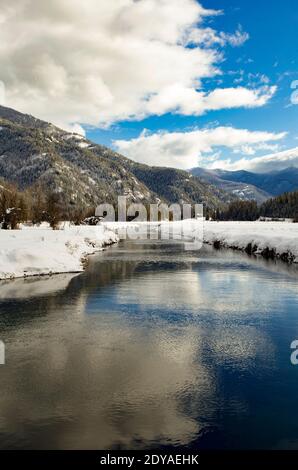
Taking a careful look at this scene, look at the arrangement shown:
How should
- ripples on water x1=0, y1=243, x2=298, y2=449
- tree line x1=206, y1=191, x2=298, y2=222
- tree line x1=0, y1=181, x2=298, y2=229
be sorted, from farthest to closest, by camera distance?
tree line x1=206, y1=191, x2=298, y2=222 < tree line x1=0, y1=181, x2=298, y2=229 < ripples on water x1=0, y1=243, x2=298, y2=449

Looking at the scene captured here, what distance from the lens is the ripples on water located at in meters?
9.34

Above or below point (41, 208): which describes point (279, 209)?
above

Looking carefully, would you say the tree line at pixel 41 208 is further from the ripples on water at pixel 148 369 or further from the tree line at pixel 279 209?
the ripples on water at pixel 148 369

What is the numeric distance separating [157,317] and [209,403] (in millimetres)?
9404

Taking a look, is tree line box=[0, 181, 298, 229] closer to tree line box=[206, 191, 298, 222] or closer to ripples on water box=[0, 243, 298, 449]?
tree line box=[206, 191, 298, 222]

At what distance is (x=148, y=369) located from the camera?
518 inches

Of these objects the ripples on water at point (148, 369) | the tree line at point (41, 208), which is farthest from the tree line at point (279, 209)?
the ripples on water at point (148, 369)

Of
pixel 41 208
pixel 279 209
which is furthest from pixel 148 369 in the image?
pixel 279 209

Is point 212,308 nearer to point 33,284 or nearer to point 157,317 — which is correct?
point 157,317

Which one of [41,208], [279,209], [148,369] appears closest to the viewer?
[148,369]

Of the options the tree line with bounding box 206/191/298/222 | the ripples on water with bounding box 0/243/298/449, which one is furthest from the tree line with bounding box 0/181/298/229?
the ripples on water with bounding box 0/243/298/449

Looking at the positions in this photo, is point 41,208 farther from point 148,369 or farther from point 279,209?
point 279,209
